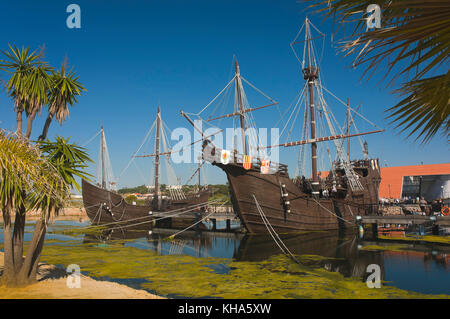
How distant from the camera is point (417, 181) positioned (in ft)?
163

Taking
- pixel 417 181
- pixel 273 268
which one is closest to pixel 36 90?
pixel 273 268

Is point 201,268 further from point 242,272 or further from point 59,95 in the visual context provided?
point 59,95

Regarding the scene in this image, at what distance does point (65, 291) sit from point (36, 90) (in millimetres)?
5766

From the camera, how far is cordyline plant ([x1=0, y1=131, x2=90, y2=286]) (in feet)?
21.7

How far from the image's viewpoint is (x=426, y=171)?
60.6 meters

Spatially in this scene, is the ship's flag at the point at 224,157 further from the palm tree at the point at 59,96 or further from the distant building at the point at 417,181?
the distant building at the point at 417,181

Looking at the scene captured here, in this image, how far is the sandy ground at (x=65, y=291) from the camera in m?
7.79

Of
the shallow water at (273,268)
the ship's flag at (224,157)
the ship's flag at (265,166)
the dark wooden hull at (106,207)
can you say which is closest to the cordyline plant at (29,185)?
the shallow water at (273,268)

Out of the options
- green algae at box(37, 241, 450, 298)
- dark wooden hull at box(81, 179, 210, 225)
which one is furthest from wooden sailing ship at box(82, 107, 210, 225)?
green algae at box(37, 241, 450, 298)

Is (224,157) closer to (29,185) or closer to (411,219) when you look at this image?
(411,219)

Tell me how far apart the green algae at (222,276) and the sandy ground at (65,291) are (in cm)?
116

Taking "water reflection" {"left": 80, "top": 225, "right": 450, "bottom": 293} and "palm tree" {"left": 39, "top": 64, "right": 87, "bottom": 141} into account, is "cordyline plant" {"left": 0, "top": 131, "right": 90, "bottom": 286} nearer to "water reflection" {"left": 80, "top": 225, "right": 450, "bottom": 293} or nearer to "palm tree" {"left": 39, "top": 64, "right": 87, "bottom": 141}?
"palm tree" {"left": 39, "top": 64, "right": 87, "bottom": 141}
